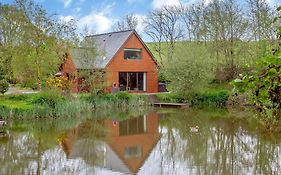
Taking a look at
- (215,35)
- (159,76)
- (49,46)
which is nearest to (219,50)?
(215,35)

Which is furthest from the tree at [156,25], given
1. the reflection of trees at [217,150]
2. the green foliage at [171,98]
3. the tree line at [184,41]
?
the reflection of trees at [217,150]

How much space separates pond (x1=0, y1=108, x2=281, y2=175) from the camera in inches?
370

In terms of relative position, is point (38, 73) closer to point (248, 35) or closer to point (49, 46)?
point (49, 46)

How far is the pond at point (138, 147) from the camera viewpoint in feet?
30.8

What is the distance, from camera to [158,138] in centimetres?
1373

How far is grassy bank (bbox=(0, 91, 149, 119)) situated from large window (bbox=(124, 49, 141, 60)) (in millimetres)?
6035

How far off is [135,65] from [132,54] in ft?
2.80

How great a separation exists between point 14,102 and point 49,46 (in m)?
4.53

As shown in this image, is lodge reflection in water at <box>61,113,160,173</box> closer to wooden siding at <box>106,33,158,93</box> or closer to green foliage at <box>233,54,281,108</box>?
green foliage at <box>233,54,281,108</box>

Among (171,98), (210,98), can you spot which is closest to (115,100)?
(171,98)

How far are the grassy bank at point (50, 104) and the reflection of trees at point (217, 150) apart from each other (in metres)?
5.58

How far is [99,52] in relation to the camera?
2398 cm

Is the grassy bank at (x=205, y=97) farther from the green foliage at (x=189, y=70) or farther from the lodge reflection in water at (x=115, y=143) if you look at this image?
the lodge reflection in water at (x=115, y=143)

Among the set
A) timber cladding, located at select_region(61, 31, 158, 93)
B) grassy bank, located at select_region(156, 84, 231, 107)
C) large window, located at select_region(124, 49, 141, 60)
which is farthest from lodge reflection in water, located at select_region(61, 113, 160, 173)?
large window, located at select_region(124, 49, 141, 60)
